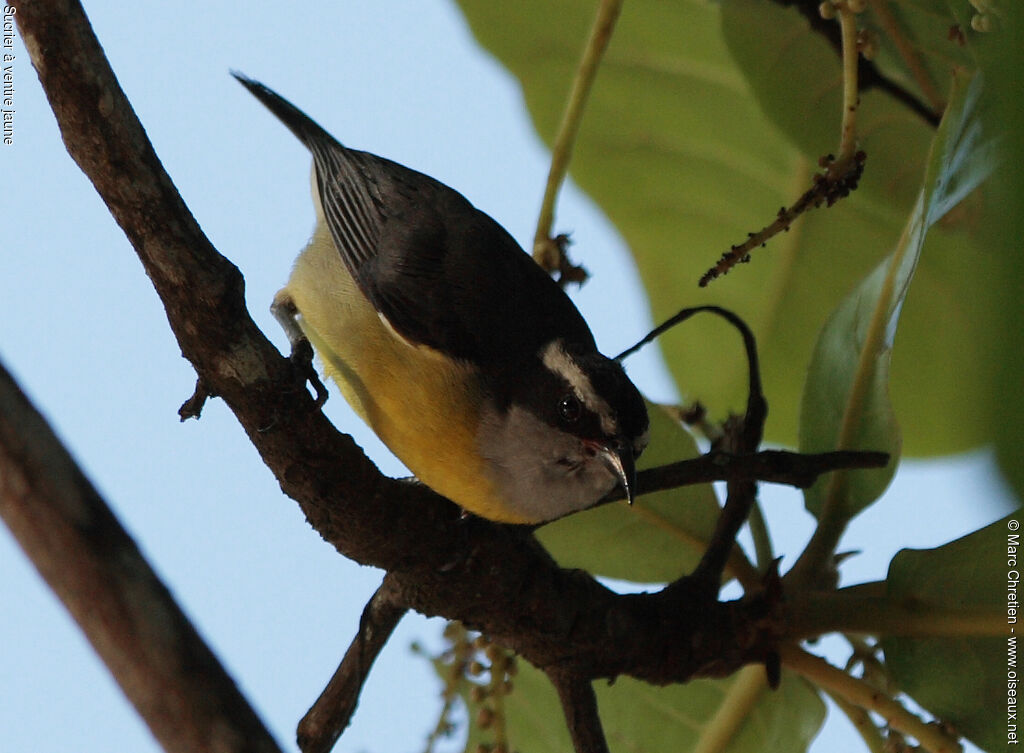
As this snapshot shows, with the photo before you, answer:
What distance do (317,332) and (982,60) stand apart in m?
1.42

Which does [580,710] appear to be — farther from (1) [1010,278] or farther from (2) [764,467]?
(1) [1010,278]

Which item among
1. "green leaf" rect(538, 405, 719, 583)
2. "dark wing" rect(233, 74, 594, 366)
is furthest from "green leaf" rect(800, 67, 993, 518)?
"dark wing" rect(233, 74, 594, 366)

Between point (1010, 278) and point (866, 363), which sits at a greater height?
point (866, 363)

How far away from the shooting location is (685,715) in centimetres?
223

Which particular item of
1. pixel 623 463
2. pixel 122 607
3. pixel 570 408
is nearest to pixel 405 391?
pixel 570 408

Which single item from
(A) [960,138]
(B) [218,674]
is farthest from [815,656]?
(B) [218,674]

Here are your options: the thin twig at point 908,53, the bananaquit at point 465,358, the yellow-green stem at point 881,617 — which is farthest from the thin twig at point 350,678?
the thin twig at point 908,53

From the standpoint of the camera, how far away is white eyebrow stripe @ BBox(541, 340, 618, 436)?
2.05m

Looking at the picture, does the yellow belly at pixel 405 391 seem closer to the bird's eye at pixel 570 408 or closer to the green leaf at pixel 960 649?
the bird's eye at pixel 570 408

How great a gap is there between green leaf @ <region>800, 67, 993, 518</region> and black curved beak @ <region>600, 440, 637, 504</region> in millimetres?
361

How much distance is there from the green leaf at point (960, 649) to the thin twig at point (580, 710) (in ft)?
1.71

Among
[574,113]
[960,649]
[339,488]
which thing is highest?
[574,113]

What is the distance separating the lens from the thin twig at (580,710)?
A: 181 centimetres

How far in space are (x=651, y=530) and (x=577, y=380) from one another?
33cm
